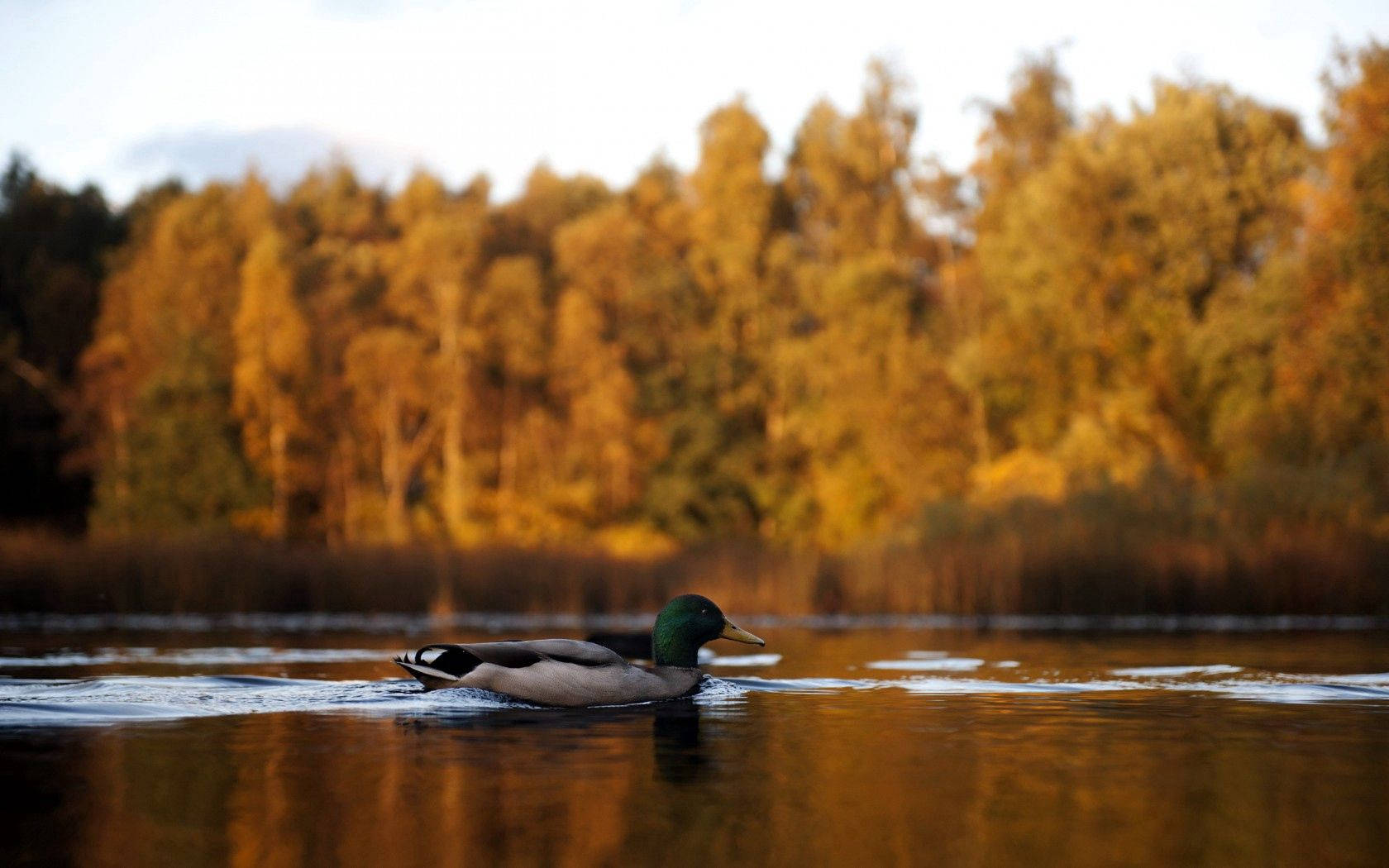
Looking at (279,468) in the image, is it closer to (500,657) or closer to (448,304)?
(448,304)

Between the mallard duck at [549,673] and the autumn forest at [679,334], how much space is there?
25.1 m

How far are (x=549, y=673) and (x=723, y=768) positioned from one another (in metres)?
2.59

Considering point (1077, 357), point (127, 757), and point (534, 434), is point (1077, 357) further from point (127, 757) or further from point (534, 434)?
point (127, 757)

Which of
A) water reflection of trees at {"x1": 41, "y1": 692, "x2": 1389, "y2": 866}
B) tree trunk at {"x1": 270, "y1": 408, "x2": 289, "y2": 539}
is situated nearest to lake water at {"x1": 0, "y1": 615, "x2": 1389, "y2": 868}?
water reflection of trees at {"x1": 41, "y1": 692, "x2": 1389, "y2": 866}

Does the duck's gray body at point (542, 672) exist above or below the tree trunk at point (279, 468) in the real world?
below

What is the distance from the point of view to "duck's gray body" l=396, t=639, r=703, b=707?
9.16 meters

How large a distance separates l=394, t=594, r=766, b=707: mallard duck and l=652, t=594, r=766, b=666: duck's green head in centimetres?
21

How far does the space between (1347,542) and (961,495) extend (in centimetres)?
1868

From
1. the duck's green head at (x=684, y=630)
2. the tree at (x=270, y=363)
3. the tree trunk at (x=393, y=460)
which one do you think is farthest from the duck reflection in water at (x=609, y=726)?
the tree at (x=270, y=363)

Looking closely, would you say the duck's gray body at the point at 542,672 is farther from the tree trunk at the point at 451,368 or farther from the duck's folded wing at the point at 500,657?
the tree trunk at the point at 451,368

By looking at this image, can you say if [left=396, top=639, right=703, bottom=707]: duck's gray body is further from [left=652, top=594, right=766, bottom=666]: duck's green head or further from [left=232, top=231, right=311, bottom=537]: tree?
[left=232, top=231, right=311, bottom=537]: tree

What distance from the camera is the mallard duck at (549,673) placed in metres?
9.16

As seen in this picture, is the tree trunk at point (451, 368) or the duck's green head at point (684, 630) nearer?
the duck's green head at point (684, 630)

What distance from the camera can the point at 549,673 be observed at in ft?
30.1
